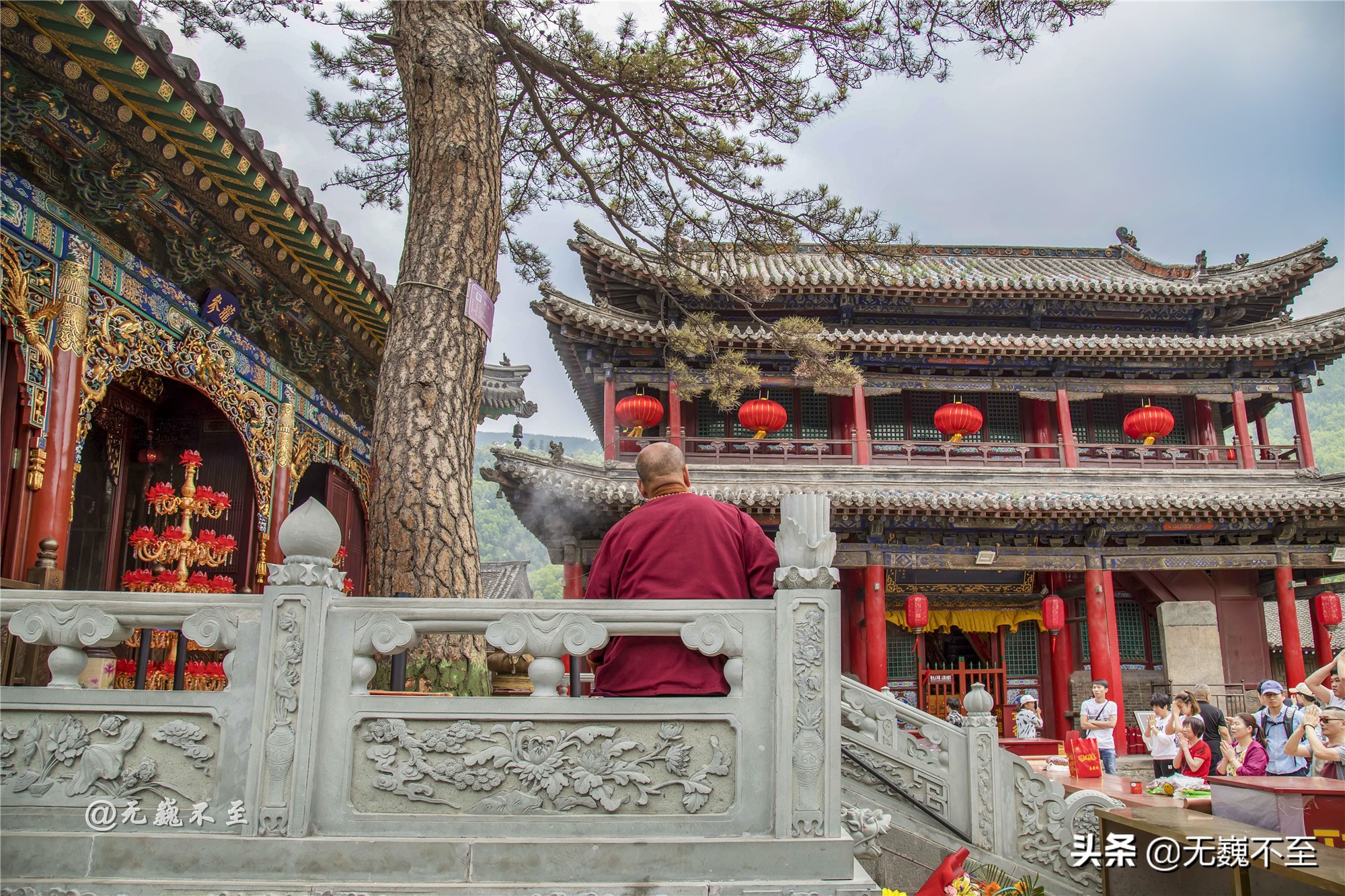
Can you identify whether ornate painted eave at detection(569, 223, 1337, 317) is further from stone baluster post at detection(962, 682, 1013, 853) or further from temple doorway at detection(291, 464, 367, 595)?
stone baluster post at detection(962, 682, 1013, 853)

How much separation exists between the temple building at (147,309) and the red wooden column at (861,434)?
7.80m

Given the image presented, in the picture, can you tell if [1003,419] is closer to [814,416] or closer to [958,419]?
[958,419]

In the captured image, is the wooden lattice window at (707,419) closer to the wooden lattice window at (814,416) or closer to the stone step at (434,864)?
the wooden lattice window at (814,416)

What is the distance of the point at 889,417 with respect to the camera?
15258 millimetres

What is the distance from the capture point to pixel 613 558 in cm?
319

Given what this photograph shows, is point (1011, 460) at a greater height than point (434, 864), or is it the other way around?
point (1011, 460)

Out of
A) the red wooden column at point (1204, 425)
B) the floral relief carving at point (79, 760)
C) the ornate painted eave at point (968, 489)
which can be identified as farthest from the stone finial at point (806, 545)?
the red wooden column at point (1204, 425)

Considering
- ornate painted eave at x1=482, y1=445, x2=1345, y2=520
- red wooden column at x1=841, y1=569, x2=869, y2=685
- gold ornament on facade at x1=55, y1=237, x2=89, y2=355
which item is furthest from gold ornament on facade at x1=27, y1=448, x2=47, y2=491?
red wooden column at x1=841, y1=569, x2=869, y2=685

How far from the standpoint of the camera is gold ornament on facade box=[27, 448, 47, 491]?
15.9 feet

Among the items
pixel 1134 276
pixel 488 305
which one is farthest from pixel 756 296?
pixel 1134 276

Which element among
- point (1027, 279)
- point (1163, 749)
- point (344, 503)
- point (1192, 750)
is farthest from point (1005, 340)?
point (344, 503)

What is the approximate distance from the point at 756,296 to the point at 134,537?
480cm

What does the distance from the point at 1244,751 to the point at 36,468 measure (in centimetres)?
782

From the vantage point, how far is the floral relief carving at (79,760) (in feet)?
9.12
